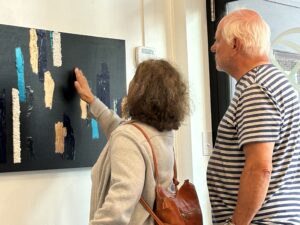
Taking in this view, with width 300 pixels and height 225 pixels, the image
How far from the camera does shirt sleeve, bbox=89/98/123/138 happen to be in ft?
6.91

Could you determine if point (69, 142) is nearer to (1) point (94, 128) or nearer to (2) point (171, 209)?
(1) point (94, 128)

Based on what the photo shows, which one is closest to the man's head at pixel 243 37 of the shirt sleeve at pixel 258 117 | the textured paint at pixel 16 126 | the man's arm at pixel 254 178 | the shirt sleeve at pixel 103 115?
the shirt sleeve at pixel 258 117

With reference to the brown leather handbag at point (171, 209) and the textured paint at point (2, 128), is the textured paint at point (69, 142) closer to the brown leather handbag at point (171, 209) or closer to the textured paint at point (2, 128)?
the textured paint at point (2, 128)

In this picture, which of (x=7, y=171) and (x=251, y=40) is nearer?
(x=251, y=40)

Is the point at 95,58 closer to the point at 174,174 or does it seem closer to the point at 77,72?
the point at 77,72

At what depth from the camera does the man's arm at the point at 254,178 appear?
153cm

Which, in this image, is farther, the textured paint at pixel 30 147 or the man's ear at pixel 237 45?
the textured paint at pixel 30 147

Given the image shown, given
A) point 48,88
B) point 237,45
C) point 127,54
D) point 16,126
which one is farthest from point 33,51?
point 237,45

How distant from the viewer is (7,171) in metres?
1.92

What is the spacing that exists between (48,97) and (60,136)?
0.56 feet

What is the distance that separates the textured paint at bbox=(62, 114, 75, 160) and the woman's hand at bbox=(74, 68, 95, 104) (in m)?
0.11

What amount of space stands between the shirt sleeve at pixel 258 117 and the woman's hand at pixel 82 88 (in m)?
0.74

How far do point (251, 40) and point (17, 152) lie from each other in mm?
977

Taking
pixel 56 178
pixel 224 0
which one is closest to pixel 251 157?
pixel 56 178
